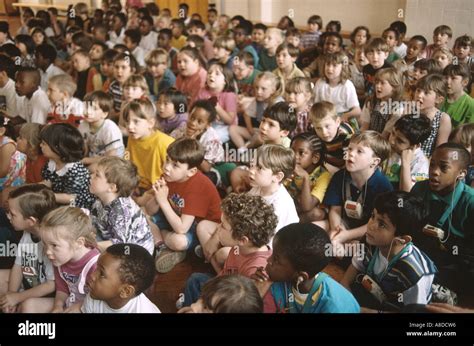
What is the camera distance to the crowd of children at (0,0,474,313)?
155 cm

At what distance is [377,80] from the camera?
3.09 metres

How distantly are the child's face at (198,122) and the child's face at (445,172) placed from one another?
1.27 m

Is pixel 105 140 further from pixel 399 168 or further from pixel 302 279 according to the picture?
pixel 302 279

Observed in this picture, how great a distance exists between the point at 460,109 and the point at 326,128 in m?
0.91

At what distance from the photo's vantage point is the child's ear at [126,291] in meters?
1.49

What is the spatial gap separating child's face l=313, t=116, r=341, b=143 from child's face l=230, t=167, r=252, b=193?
405mm

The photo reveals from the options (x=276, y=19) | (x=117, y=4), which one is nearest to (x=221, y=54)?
(x=276, y=19)

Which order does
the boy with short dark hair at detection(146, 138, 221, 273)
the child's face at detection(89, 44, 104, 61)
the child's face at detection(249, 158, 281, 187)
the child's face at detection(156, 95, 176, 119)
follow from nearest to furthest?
the child's face at detection(249, 158, 281, 187), the boy with short dark hair at detection(146, 138, 221, 273), the child's face at detection(156, 95, 176, 119), the child's face at detection(89, 44, 104, 61)

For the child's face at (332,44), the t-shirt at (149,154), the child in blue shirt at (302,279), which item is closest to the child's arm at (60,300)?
the child in blue shirt at (302,279)

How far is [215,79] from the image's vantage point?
336 cm

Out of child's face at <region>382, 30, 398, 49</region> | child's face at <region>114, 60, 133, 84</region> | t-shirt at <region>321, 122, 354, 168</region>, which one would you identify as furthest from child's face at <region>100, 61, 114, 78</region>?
child's face at <region>382, 30, 398, 49</region>

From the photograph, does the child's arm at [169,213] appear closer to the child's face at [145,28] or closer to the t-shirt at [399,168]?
the t-shirt at [399,168]

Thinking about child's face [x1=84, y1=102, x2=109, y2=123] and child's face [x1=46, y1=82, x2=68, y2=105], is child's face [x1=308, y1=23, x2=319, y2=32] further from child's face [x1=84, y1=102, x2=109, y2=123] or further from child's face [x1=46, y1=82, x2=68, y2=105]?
child's face [x1=84, y1=102, x2=109, y2=123]
